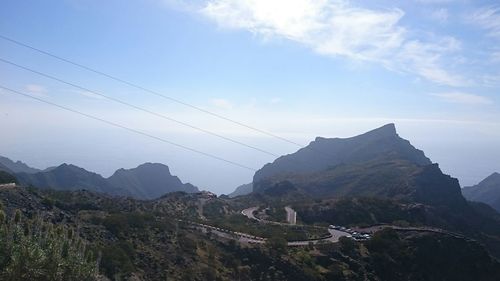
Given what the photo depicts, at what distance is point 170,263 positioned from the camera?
134ft

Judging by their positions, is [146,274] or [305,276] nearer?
[146,274]

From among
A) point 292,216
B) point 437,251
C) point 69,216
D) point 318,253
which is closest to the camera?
point 69,216

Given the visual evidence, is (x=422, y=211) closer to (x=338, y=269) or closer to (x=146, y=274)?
(x=338, y=269)

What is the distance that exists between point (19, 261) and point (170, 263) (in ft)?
73.6

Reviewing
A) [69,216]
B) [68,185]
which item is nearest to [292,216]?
[69,216]

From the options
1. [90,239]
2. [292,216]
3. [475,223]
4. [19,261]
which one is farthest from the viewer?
[475,223]

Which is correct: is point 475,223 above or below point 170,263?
above

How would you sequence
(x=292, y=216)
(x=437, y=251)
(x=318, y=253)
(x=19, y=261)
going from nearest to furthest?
(x=19, y=261) < (x=318, y=253) < (x=437, y=251) < (x=292, y=216)

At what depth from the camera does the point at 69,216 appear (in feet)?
151

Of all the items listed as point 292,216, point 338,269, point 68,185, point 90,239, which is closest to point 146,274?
point 90,239

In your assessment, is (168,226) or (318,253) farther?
(318,253)

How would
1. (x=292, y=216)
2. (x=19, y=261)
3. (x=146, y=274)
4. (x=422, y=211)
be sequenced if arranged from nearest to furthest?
(x=19, y=261) < (x=146, y=274) < (x=292, y=216) < (x=422, y=211)

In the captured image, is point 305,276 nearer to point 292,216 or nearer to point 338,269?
point 338,269

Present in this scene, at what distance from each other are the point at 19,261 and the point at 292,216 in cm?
7595
